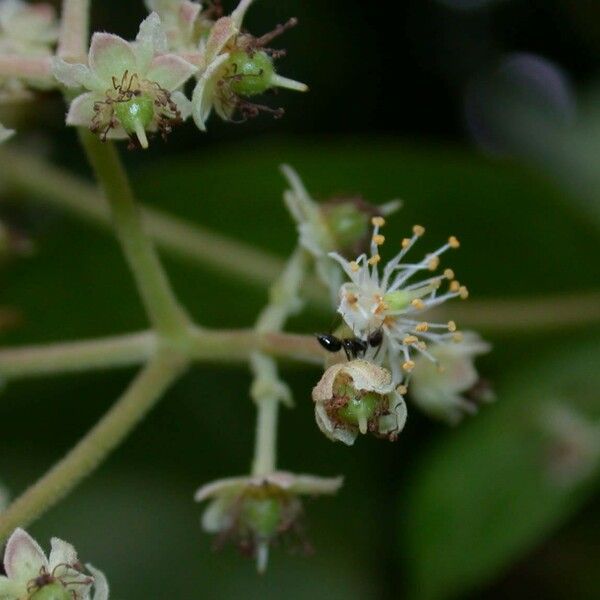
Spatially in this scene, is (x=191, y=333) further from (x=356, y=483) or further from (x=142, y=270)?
(x=356, y=483)

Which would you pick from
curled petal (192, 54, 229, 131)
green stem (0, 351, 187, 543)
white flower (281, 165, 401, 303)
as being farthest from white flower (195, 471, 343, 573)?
curled petal (192, 54, 229, 131)

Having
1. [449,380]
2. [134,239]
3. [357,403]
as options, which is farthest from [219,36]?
[449,380]

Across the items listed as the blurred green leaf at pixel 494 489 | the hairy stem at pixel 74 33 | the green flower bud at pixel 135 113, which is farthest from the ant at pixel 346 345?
the blurred green leaf at pixel 494 489

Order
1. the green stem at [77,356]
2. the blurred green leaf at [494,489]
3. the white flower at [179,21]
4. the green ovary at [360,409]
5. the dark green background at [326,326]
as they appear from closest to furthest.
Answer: the green ovary at [360,409] < the white flower at [179,21] < the green stem at [77,356] < the blurred green leaf at [494,489] < the dark green background at [326,326]

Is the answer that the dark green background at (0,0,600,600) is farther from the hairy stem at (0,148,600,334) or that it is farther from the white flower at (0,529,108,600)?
the white flower at (0,529,108,600)

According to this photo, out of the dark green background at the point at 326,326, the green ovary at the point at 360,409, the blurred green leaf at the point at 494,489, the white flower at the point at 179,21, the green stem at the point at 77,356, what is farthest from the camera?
the dark green background at the point at 326,326

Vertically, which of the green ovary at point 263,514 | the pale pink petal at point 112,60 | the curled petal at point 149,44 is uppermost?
the curled petal at point 149,44

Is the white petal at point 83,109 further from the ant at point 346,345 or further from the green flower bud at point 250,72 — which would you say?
the ant at point 346,345

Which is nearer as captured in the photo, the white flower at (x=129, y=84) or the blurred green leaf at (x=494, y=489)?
the white flower at (x=129, y=84)
